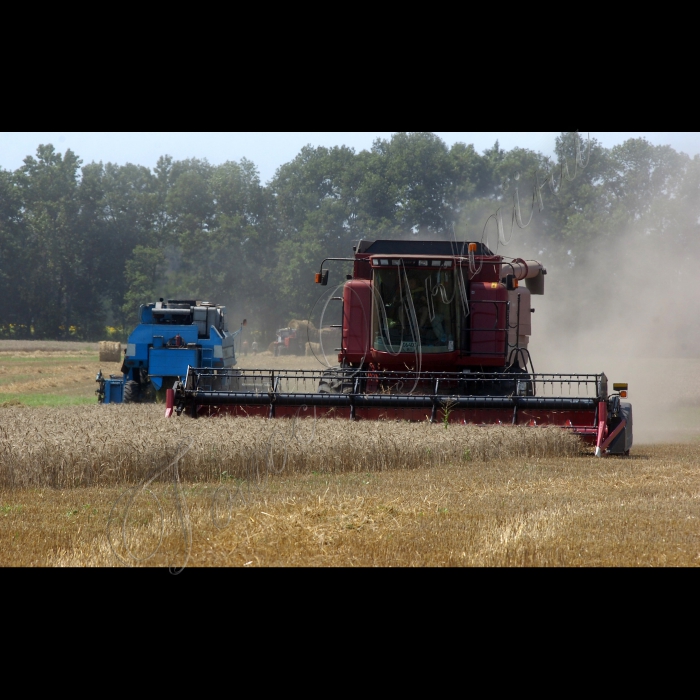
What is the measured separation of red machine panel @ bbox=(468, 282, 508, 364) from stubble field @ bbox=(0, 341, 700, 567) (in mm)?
1673

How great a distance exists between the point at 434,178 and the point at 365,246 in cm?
3051

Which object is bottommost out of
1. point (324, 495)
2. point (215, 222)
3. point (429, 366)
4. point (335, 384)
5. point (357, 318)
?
point (324, 495)

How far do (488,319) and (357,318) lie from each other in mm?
1728

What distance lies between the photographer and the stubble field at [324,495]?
546 centimetres

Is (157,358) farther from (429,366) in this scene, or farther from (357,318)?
(429,366)

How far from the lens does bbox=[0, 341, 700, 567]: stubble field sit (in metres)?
5.46

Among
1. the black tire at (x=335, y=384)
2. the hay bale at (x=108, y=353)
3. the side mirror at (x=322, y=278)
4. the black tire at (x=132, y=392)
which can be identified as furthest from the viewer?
the hay bale at (x=108, y=353)

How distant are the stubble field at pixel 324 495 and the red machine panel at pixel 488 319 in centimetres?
167

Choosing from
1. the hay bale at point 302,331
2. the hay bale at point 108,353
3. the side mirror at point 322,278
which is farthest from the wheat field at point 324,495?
the hay bale at point 302,331

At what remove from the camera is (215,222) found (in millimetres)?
56281

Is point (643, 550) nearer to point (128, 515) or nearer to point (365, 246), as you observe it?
point (128, 515)

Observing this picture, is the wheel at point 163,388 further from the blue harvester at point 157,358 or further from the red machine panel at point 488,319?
the red machine panel at point 488,319

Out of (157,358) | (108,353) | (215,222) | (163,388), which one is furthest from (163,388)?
(215,222)

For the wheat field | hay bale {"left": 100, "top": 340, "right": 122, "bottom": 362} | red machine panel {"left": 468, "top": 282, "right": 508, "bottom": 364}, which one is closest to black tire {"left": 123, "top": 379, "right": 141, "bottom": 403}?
the wheat field
